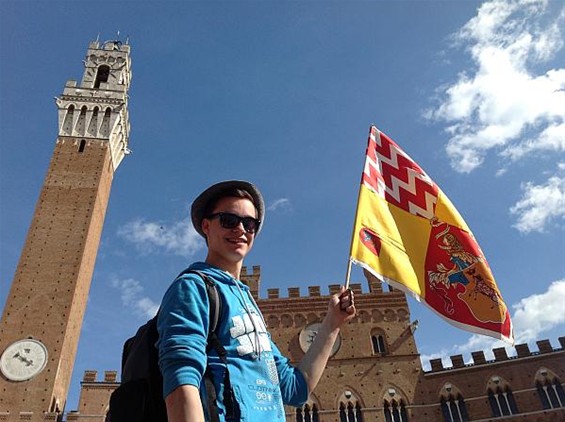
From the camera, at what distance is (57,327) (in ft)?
70.3

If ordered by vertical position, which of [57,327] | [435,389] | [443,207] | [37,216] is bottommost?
[443,207]

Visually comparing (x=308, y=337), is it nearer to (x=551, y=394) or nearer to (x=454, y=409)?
(x=454, y=409)

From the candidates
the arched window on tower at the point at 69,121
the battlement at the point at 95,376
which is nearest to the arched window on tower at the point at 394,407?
the battlement at the point at 95,376

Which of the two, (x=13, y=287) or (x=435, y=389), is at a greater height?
(x=13, y=287)

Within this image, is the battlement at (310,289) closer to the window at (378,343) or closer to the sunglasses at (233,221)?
the window at (378,343)

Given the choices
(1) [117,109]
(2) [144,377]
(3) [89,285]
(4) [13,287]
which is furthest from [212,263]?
(1) [117,109]

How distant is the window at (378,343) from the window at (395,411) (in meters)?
2.47

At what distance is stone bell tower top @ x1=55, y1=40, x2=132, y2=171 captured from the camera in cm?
2905

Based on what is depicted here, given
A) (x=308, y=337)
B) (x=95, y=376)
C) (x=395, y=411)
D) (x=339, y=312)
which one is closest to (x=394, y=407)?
(x=395, y=411)

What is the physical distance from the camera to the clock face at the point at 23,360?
19.9 metres

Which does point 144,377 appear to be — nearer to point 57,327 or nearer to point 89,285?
point 57,327

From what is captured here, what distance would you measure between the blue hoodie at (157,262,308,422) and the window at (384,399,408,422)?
1987 centimetres

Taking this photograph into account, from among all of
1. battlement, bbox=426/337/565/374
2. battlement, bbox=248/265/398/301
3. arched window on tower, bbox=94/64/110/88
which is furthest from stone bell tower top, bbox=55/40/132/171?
battlement, bbox=426/337/565/374

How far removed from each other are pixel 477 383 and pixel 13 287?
21.9 meters
